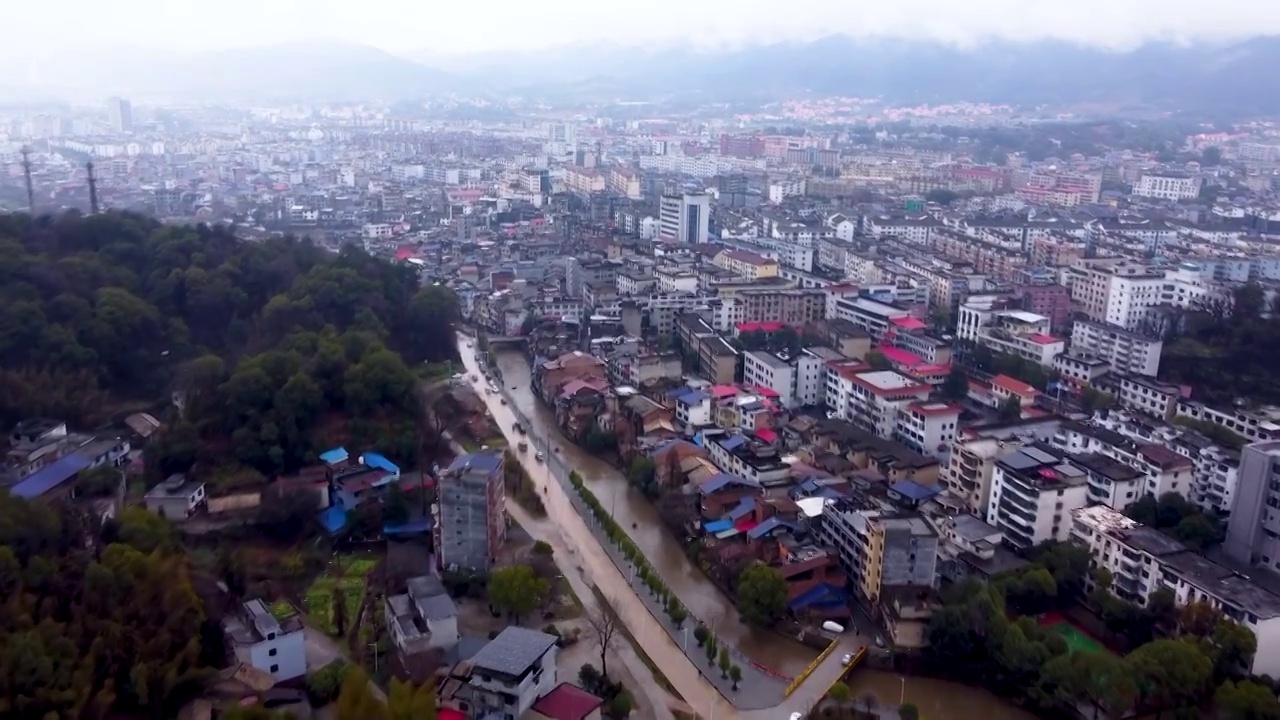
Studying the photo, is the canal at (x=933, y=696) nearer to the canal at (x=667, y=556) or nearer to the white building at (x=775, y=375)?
the canal at (x=667, y=556)

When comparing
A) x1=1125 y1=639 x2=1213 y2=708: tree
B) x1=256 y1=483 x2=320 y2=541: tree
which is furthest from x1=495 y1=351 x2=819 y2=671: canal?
x1=256 y1=483 x2=320 y2=541: tree

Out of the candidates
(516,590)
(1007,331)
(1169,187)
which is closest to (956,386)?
(1007,331)

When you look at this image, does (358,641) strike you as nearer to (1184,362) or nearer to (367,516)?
(367,516)

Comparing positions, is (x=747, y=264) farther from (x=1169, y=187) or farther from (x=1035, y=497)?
(x=1169, y=187)

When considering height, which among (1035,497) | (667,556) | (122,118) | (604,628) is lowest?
(667,556)

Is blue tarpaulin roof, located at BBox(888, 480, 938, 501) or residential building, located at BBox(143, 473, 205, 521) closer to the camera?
residential building, located at BBox(143, 473, 205, 521)

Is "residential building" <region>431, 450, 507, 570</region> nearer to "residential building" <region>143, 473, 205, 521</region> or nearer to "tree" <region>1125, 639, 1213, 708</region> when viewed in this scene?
"residential building" <region>143, 473, 205, 521</region>
